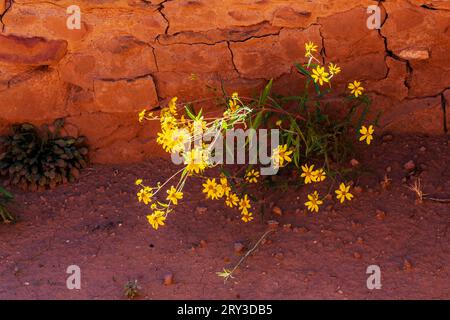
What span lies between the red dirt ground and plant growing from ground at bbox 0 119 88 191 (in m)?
0.12

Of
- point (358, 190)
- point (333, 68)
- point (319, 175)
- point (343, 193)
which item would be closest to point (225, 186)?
point (319, 175)

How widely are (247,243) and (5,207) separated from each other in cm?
150

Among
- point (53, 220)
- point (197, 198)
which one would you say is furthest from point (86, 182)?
point (197, 198)

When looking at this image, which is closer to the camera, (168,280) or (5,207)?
(168,280)

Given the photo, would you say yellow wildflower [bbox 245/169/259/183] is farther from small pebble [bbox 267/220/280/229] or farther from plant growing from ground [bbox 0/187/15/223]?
plant growing from ground [bbox 0/187/15/223]

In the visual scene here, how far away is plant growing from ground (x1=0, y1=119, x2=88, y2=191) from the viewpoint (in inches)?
174

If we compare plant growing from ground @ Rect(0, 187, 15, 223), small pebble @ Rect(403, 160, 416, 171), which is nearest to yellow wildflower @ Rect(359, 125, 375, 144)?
small pebble @ Rect(403, 160, 416, 171)

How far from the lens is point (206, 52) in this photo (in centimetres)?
419

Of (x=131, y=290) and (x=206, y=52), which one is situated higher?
(x=206, y=52)

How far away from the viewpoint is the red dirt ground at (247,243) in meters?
3.49

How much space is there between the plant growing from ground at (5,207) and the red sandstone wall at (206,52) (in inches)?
20.0

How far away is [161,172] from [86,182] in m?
0.47

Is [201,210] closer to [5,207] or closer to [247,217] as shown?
[247,217]

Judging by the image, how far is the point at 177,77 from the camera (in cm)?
429
